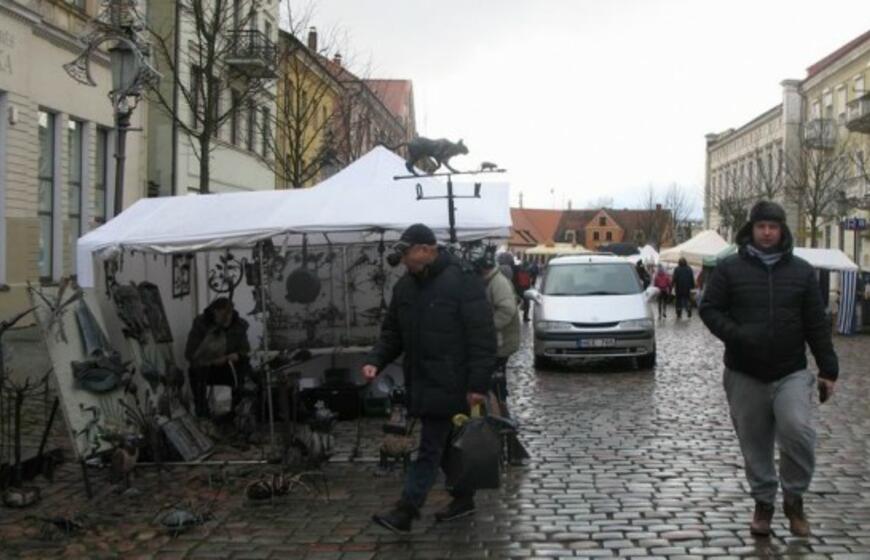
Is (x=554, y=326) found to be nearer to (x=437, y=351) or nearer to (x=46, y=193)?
(x=437, y=351)

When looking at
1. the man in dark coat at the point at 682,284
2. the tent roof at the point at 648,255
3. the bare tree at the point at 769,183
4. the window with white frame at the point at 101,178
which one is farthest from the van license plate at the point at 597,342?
the bare tree at the point at 769,183

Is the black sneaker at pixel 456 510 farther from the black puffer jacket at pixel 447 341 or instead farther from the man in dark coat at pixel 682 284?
the man in dark coat at pixel 682 284

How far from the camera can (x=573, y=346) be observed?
15.2 m

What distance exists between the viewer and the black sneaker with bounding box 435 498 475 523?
643cm

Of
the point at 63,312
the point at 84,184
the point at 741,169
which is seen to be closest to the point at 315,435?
the point at 63,312

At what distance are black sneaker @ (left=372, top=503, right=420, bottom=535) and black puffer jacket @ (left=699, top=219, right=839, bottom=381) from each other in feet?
7.12

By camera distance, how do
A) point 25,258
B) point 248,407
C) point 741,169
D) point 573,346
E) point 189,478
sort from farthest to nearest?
point 741,169, point 25,258, point 573,346, point 248,407, point 189,478

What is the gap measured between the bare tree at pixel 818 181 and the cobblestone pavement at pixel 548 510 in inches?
1185

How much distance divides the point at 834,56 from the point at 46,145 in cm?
4290

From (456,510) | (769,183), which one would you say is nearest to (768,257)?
(456,510)

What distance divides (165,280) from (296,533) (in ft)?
18.6

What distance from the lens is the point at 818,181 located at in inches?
1501

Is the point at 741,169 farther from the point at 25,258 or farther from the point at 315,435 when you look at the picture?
the point at 315,435

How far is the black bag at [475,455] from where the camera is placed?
20.1 ft
